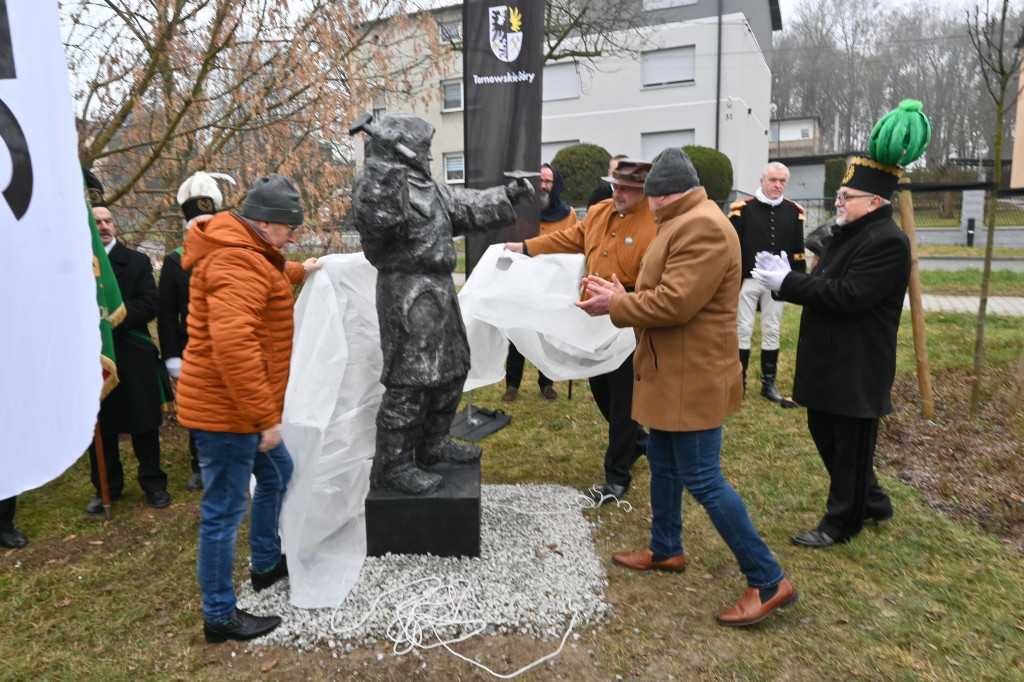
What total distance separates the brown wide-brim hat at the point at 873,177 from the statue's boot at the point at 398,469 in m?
2.58

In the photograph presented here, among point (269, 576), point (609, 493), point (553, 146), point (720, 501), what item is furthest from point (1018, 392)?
point (553, 146)

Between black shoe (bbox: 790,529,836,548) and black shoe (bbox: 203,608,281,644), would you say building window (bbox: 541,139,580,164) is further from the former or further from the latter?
black shoe (bbox: 203,608,281,644)

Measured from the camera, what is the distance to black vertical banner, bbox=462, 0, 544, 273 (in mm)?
5289

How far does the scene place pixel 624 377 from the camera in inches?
168

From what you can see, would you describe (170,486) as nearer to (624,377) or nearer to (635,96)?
(624,377)

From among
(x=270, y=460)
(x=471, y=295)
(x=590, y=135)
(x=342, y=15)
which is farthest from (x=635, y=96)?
(x=270, y=460)

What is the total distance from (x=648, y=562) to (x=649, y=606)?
0.34m

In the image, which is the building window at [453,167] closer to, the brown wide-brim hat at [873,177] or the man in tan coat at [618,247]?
the man in tan coat at [618,247]

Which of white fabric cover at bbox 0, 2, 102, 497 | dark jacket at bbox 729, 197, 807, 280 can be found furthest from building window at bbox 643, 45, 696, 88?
white fabric cover at bbox 0, 2, 102, 497

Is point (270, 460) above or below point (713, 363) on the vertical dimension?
below

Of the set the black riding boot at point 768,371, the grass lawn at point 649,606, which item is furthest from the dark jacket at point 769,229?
the grass lawn at point 649,606

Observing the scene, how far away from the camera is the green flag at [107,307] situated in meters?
3.86

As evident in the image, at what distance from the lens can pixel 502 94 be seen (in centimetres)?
539

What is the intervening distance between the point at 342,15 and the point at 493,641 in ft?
15.8
